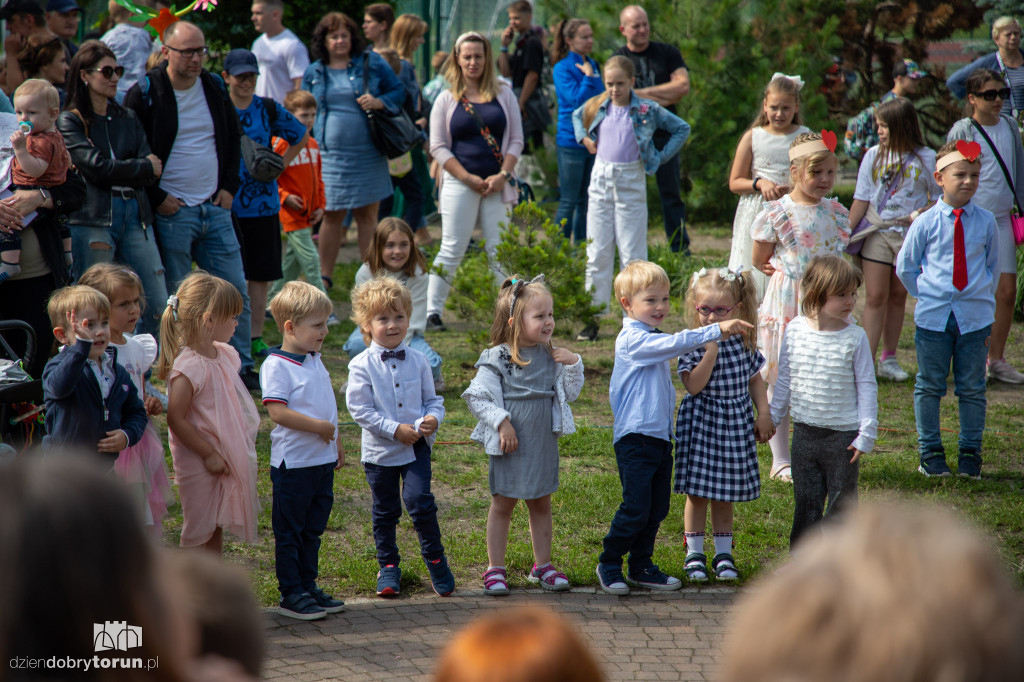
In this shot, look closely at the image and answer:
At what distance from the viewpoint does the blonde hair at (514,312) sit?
15.1 ft

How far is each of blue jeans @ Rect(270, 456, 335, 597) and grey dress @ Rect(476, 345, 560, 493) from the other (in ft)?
2.64

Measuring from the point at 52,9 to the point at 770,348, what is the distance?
6.05 metres

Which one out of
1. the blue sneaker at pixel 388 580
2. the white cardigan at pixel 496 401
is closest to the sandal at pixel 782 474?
the white cardigan at pixel 496 401

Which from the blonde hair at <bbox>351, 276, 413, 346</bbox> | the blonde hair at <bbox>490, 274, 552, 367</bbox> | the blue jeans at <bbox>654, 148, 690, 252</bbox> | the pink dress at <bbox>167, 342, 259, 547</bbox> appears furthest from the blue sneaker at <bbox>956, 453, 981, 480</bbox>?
the blue jeans at <bbox>654, 148, 690, 252</bbox>

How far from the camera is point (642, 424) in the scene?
4.54 meters

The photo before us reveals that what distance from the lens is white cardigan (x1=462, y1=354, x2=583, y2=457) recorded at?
4.52 metres

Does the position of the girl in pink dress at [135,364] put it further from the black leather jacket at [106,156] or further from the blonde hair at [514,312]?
the black leather jacket at [106,156]

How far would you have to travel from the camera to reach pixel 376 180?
8922 mm

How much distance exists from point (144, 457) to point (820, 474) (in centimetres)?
306

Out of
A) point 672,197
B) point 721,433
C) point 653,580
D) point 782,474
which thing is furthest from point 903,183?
point 653,580

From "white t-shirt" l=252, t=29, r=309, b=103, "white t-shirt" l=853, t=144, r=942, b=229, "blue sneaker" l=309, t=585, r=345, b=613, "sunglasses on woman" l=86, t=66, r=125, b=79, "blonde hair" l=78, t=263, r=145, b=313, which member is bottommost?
"blue sneaker" l=309, t=585, r=345, b=613

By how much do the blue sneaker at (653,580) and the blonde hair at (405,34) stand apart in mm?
7135

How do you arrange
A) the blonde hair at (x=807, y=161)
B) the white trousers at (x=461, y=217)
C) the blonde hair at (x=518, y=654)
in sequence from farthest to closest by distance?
1. the white trousers at (x=461, y=217)
2. the blonde hair at (x=807, y=161)
3. the blonde hair at (x=518, y=654)

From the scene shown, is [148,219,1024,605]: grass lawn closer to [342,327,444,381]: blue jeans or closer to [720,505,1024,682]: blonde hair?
[342,327,444,381]: blue jeans
